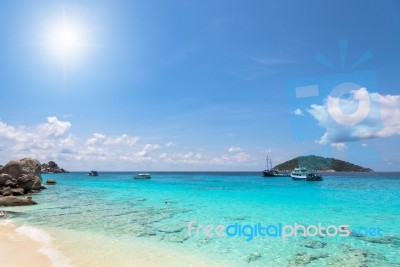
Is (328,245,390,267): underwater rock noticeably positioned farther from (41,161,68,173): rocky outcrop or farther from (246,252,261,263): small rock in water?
(41,161,68,173): rocky outcrop

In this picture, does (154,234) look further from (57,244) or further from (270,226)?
(270,226)

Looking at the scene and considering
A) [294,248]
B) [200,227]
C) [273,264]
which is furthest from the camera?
[200,227]

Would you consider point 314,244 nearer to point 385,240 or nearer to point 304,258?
point 304,258

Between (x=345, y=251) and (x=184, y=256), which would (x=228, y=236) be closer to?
(x=184, y=256)

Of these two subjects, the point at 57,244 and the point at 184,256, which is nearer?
the point at 184,256

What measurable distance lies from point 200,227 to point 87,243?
6693 millimetres

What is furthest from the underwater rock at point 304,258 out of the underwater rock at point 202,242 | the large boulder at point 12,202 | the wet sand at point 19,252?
the large boulder at point 12,202

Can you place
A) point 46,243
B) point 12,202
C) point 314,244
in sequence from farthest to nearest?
point 12,202 → point 314,244 → point 46,243

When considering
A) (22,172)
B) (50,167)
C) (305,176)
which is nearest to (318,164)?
(305,176)

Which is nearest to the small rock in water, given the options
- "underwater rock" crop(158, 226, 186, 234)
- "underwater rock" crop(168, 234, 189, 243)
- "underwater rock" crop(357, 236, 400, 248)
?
"underwater rock" crop(168, 234, 189, 243)

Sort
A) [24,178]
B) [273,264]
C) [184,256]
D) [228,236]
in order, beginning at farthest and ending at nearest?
[24,178] → [228,236] → [184,256] → [273,264]

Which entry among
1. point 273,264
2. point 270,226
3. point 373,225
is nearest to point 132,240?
point 273,264

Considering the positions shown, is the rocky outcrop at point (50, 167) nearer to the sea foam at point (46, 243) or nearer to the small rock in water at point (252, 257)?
the sea foam at point (46, 243)

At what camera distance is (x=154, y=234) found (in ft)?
49.0
